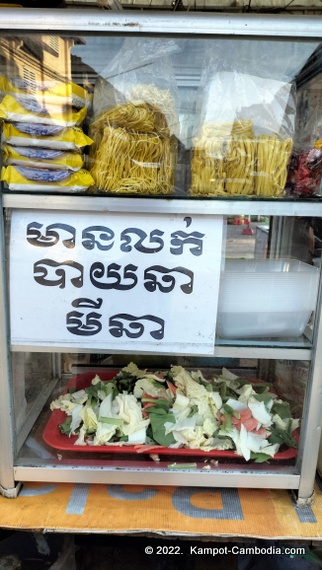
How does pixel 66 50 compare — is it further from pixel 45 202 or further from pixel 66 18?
pixel 45 202

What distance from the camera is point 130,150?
1290 mm

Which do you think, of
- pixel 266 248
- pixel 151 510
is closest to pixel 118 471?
pixel 151 510

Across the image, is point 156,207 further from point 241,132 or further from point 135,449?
point 135,449

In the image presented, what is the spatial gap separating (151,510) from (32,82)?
1448 mm

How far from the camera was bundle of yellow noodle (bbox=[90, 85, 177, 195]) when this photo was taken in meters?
1.27

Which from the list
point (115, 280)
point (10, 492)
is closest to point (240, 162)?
point (115, 280)

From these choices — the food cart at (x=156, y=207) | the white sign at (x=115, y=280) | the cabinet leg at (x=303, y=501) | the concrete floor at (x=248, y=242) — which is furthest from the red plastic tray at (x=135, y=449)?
the concrete floor at (x=248, y=242)

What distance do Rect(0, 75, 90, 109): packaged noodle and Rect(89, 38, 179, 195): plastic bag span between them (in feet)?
0.36

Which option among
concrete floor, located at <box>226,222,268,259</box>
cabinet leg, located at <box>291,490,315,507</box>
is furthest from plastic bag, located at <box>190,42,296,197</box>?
cabinet leg, located at <box>291,490,315,507</box>

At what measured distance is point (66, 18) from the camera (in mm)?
1103

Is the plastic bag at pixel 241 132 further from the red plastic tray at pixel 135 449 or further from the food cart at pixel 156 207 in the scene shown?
the red plastic tray at pixel 135 449

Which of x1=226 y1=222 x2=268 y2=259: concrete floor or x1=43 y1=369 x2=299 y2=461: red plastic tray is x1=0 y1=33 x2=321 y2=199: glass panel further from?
x1=43 y1=369 x2=299 y2=461: red plastic tray

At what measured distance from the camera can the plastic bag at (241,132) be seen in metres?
1.28

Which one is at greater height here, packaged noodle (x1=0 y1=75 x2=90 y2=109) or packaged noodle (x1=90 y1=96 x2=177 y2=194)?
packaged noodle (x1=0 y1=75 x2=90 y2=109)
